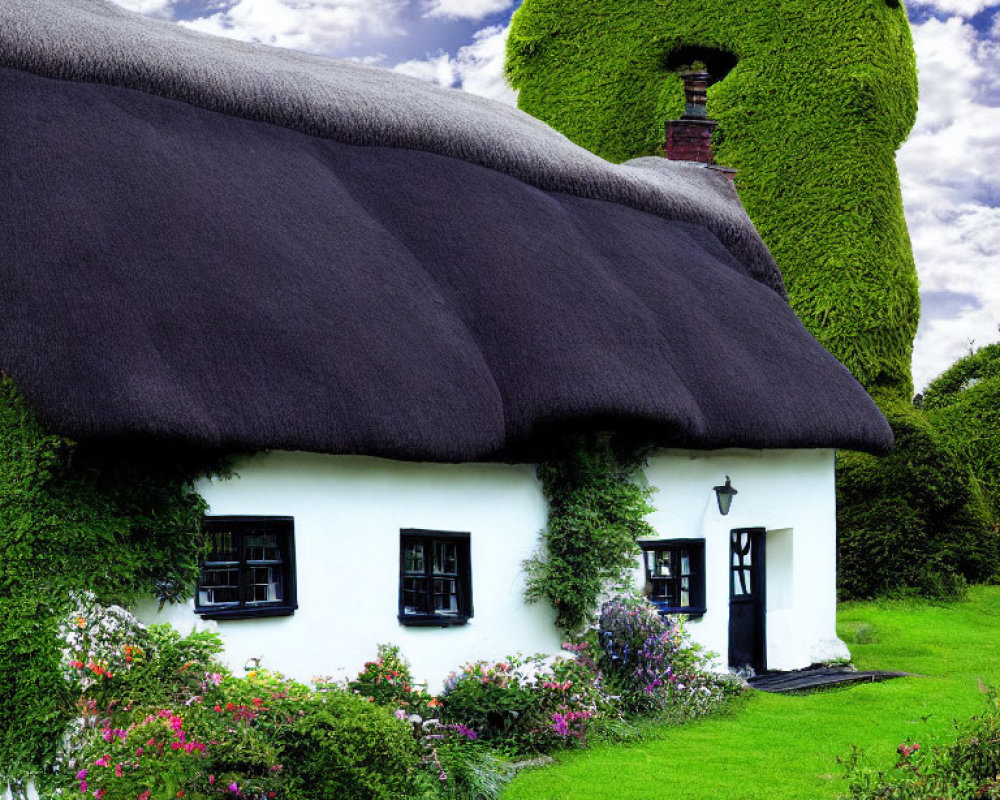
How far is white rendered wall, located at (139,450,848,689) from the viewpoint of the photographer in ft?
31.2

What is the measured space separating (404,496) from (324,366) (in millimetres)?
1666

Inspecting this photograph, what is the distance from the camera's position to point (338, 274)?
10.3 meters

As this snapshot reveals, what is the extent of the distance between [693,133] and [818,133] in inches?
250

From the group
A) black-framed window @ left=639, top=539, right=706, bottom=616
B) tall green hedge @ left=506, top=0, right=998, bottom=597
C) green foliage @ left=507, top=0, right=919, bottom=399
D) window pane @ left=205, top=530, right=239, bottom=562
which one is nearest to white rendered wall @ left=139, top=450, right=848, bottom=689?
black-framed window @ left=639, top=539, right=706, bottom=616

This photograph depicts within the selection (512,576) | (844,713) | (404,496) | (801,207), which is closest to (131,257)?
(404,496)

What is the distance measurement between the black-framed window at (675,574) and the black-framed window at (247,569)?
14.5 ft

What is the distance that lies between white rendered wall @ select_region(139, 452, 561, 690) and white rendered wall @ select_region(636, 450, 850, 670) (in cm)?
199

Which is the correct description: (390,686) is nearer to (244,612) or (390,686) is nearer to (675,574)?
(244,612)

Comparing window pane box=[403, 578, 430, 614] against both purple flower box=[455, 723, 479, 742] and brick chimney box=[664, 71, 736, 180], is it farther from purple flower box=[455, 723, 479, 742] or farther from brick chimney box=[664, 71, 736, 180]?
brick chimney box=[664, 71, 736, 180]

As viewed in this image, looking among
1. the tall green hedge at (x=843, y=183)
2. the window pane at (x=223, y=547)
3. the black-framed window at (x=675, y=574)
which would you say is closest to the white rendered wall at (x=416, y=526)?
the black-framed window at (x=675, y=574)

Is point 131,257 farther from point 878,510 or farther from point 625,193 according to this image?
point 878,510

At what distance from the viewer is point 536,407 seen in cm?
1054

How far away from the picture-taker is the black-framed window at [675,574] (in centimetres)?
1288

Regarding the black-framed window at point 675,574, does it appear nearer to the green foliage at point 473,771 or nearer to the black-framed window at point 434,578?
the black-framed window at point 434,578
